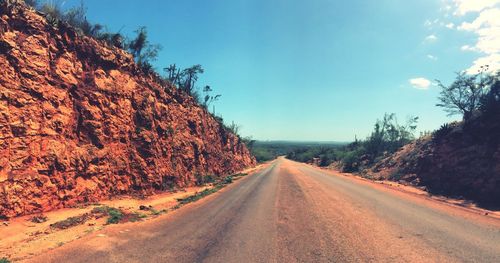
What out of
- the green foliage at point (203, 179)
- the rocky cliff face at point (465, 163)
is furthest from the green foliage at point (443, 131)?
the green foliage at point (203, 179)

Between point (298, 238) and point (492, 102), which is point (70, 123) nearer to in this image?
point (298, 238)

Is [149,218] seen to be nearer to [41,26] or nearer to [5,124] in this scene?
[5,124]

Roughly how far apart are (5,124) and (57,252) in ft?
20.1

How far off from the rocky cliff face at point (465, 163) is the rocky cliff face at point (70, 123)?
18.4 meters

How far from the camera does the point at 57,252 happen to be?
24.4ft

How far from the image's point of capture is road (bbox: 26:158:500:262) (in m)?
7.23

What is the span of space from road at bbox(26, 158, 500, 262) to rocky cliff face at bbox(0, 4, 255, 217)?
416 cm

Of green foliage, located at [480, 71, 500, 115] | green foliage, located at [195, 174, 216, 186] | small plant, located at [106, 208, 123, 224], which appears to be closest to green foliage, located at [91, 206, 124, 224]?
small plant, located at [106, 208, 123, 224]

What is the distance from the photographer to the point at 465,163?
20.6 meters

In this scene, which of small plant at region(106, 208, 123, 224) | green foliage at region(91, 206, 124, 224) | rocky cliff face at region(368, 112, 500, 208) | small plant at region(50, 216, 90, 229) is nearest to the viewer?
small plant at region(50, 216, 90, 229)

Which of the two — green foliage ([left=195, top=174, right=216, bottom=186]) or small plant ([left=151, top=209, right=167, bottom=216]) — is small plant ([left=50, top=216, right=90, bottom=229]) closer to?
small plant ([left=151, top=209, right=167, bottom=216])

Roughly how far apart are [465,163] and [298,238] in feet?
56.9

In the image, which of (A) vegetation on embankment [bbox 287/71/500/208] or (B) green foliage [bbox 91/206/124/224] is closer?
(B) green foliage [bbox 91/206/124/224]

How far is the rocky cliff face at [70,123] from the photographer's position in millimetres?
11312
